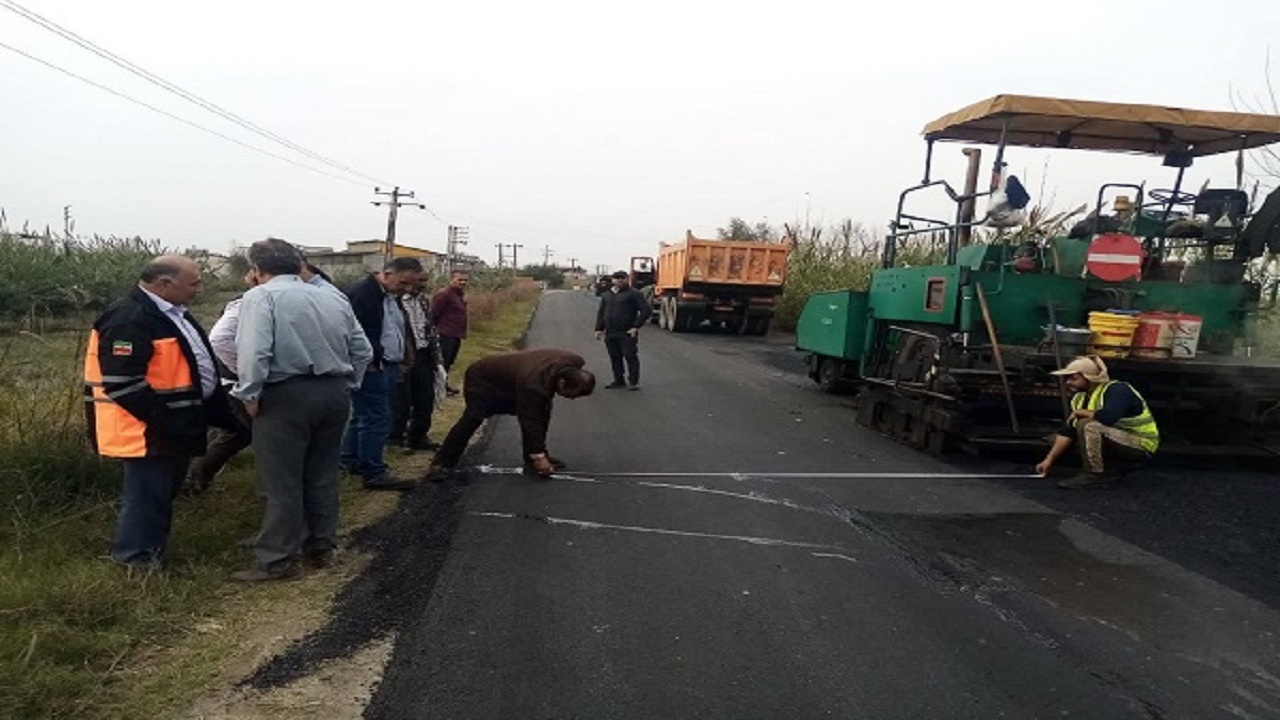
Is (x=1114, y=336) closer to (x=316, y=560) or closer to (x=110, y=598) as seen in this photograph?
(x=316, y=560)

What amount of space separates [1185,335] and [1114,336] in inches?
23.0

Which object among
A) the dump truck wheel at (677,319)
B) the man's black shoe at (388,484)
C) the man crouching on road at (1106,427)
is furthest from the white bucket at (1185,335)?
the dump truck wheel at (677,319)

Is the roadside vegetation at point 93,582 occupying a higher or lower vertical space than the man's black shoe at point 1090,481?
lower

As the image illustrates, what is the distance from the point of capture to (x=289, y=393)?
4.32 meters

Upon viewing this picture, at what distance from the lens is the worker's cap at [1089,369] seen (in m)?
6.74

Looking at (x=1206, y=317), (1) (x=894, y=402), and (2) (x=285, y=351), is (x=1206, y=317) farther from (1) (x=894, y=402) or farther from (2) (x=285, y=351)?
(2) (x=285, y=351)

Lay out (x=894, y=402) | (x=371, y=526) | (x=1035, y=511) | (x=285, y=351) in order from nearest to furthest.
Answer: (x=285, y=351) < (x=371, y=526) < (x=1035, y=511) < (x=894, y=402)

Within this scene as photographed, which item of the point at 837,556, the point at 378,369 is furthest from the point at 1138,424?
the point at 378,369

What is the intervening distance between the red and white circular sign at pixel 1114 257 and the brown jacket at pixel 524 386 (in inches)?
177

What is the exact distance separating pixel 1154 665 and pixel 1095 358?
12.4 feet

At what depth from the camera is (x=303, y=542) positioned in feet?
14.7

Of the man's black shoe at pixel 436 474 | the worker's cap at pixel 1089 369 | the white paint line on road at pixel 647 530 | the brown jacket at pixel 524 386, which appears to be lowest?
the man's black shoe at pixel 436 474

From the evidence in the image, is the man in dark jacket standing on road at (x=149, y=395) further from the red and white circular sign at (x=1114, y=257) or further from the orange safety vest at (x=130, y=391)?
the red and white circular sign at (x=1114, y=257)

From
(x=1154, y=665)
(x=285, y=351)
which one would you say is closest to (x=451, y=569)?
(x=285, y=351)
